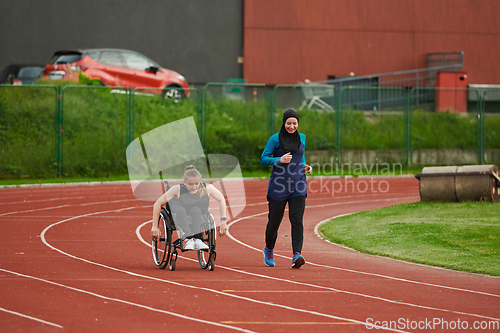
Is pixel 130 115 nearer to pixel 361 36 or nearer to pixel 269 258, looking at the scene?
pixel 361 36

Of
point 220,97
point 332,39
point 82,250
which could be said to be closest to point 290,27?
point 332,39

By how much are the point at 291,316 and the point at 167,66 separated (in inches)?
1097

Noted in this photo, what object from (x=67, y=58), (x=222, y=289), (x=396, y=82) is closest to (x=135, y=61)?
(x=67, y=58)

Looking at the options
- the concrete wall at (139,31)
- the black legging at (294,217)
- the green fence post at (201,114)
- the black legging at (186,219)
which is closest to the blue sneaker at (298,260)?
the black legging at (294,217)

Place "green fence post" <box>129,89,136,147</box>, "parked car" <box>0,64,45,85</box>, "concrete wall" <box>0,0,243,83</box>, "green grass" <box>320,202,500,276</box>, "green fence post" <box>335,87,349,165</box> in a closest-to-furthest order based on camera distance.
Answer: "green grass" <box>320,202,500,276</box>, "green fence post" <box>129,89,136,147</box>, "green fence post" <box>335,87,349,165</box>, "parked car" <box>0,64,45,85</box>, "concrete wall" <box>0,0,243,83</box>

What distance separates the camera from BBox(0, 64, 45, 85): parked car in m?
28.2

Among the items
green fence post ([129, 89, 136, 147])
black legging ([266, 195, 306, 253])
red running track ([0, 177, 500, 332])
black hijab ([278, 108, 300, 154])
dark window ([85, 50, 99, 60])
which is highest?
dark window ([85, 50, 99, 60])

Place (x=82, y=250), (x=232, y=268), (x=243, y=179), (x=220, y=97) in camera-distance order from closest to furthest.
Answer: (x=232, y=268)
(x=82, y=250)
(x=243, y=179)
(x=220, y=97)

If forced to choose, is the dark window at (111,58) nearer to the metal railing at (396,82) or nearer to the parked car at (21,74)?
the parked car at (21,74)

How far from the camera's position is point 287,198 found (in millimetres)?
9547

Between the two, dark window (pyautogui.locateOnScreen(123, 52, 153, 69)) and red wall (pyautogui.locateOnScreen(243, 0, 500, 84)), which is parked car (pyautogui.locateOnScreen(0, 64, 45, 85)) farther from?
red wall (pyautogui.locateOnScreen(243, 0, 500, 84))

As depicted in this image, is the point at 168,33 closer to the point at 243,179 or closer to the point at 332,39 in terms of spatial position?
the point at 332,39

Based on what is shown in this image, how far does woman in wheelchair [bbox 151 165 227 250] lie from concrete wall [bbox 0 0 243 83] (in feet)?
81.9

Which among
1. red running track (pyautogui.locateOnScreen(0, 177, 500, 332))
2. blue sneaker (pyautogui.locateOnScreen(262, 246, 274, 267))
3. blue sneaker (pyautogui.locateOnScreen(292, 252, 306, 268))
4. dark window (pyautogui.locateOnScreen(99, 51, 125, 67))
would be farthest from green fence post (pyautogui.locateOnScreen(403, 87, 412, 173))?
blue sneaker (pyautogui.locateOnScreen(292, 252, 306, 268))
